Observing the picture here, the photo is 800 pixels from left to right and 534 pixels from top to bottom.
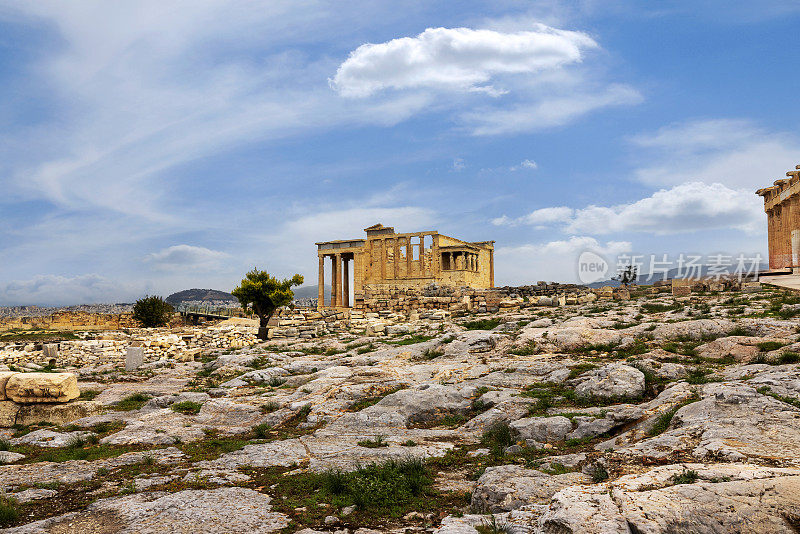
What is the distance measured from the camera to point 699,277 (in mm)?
34156

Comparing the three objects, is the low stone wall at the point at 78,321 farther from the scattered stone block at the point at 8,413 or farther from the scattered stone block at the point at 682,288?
the scattered stone block at the point at 682,288

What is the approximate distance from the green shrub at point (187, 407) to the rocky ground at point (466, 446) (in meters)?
0.11

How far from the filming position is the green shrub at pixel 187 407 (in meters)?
13.3

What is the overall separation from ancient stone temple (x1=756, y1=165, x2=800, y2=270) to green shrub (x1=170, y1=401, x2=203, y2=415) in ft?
136

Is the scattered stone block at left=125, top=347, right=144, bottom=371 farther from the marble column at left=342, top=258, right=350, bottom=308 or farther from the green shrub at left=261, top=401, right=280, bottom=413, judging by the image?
the marble column at left=342, top=258, right=350, bottom=308

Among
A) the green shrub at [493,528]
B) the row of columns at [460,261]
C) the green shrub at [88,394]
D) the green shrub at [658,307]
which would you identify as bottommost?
the green shrub at [88,394]

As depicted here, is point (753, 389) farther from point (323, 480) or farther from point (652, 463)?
point (323, 480)

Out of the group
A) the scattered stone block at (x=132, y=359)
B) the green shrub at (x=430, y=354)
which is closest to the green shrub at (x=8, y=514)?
the green shrub at (x=430, y=354)

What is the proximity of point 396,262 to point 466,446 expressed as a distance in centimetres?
4181

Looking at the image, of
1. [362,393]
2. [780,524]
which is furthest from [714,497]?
[362,393]

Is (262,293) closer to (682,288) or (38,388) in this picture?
(38,388)

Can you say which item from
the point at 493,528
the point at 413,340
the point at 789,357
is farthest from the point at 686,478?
the point at 413,340

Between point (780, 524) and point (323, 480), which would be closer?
point (780, 524)

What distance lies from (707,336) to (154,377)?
2033cm
